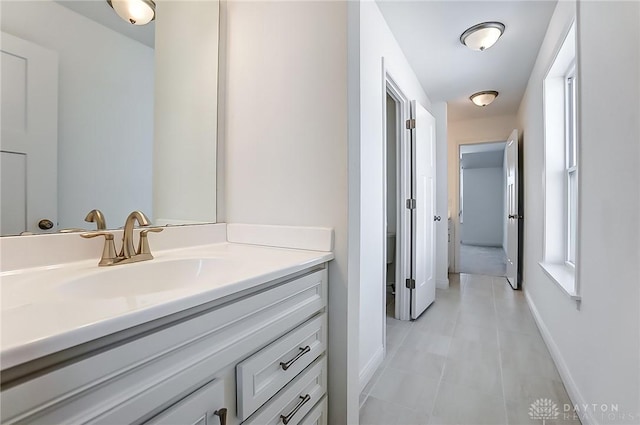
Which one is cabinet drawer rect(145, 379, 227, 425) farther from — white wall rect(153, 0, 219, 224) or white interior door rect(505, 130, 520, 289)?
white interior door rect(505, 130, 520, 289)

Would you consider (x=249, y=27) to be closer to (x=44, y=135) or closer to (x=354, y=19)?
(x=354, y=19)

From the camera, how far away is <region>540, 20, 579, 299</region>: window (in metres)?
2.21

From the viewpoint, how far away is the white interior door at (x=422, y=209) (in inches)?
106

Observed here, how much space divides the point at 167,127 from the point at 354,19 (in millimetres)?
904

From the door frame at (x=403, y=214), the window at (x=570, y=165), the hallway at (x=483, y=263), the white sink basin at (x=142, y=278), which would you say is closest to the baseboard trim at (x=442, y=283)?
the hallway at (x=483, y=263)

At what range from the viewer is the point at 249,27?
4.52 ft

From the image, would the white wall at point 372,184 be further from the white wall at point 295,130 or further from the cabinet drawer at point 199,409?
the cabinet drawer at point 199,409

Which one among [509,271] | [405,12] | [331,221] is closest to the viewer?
[331,221]

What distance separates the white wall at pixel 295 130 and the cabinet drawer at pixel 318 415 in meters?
0.04

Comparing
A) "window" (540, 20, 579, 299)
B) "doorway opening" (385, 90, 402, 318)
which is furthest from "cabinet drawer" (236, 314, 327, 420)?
"doorway opening" (385, 90, 402, 318)

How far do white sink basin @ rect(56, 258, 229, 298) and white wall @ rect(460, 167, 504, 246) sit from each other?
885 centimetres

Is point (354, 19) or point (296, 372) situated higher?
point (354, 19)

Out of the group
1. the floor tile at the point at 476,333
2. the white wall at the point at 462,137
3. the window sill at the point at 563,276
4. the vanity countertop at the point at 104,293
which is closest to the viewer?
the vanity countertop at the point at 104,293

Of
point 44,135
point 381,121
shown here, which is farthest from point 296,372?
point 381,121
